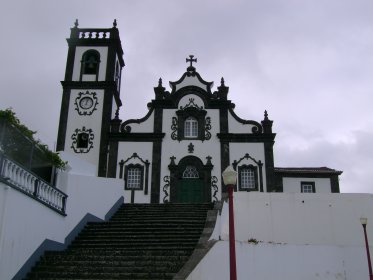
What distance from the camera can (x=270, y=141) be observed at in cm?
2327

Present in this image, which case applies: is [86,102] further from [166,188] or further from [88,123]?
[166,188]

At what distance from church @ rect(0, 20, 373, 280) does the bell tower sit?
6 cm

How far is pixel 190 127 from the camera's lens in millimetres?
23922

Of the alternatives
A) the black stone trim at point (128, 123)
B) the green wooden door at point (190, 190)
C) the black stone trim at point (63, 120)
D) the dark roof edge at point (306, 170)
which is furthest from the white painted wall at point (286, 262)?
the black stone trim at point (63, 120)

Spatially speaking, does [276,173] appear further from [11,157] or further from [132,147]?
[11,157]

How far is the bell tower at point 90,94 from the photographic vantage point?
2359cm

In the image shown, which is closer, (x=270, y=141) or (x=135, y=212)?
(x=135, y=212)

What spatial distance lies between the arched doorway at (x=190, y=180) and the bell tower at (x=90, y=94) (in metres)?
3.54

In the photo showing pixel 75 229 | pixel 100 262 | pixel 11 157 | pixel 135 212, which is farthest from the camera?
pixel 135 212

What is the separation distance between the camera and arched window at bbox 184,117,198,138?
23766 mm

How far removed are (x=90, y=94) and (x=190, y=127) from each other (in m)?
5.68

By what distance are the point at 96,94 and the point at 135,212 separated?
9947 mm

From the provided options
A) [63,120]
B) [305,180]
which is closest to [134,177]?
[63,120]

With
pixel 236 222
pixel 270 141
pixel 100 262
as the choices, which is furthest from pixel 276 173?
pixel 100 262
